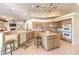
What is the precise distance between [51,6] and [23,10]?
2.23ft

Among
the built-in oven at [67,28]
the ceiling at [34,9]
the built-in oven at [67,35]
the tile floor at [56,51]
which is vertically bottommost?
the tile floor at [56,51]

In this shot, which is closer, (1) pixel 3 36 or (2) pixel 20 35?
(1) pixel 3 36

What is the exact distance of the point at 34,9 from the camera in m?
1.93

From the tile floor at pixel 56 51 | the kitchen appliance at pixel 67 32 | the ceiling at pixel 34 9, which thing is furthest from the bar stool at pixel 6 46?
the kitchen appliance at pixel 67 32

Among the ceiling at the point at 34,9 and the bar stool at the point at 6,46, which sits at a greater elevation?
the ceiling at the point at 34,9

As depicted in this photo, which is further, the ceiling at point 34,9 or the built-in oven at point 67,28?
the built-in oven at point 67,28

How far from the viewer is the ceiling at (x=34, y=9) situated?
6.04ft

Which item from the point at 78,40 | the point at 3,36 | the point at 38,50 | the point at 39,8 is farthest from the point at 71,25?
the point at 3,36

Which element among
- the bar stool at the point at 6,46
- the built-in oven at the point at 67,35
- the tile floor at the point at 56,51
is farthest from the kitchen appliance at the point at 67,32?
the bar stool at the point at 6,46

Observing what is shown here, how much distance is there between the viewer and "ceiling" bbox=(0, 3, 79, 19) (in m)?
1.84

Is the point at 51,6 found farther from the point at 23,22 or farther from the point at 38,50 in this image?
the point at 38,50

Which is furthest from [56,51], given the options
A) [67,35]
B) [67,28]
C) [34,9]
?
[34,9]

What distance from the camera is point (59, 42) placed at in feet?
6.93

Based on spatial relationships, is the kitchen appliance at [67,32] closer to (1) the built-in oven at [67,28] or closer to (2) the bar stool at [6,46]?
(1) the built-in oven at [67,28]
